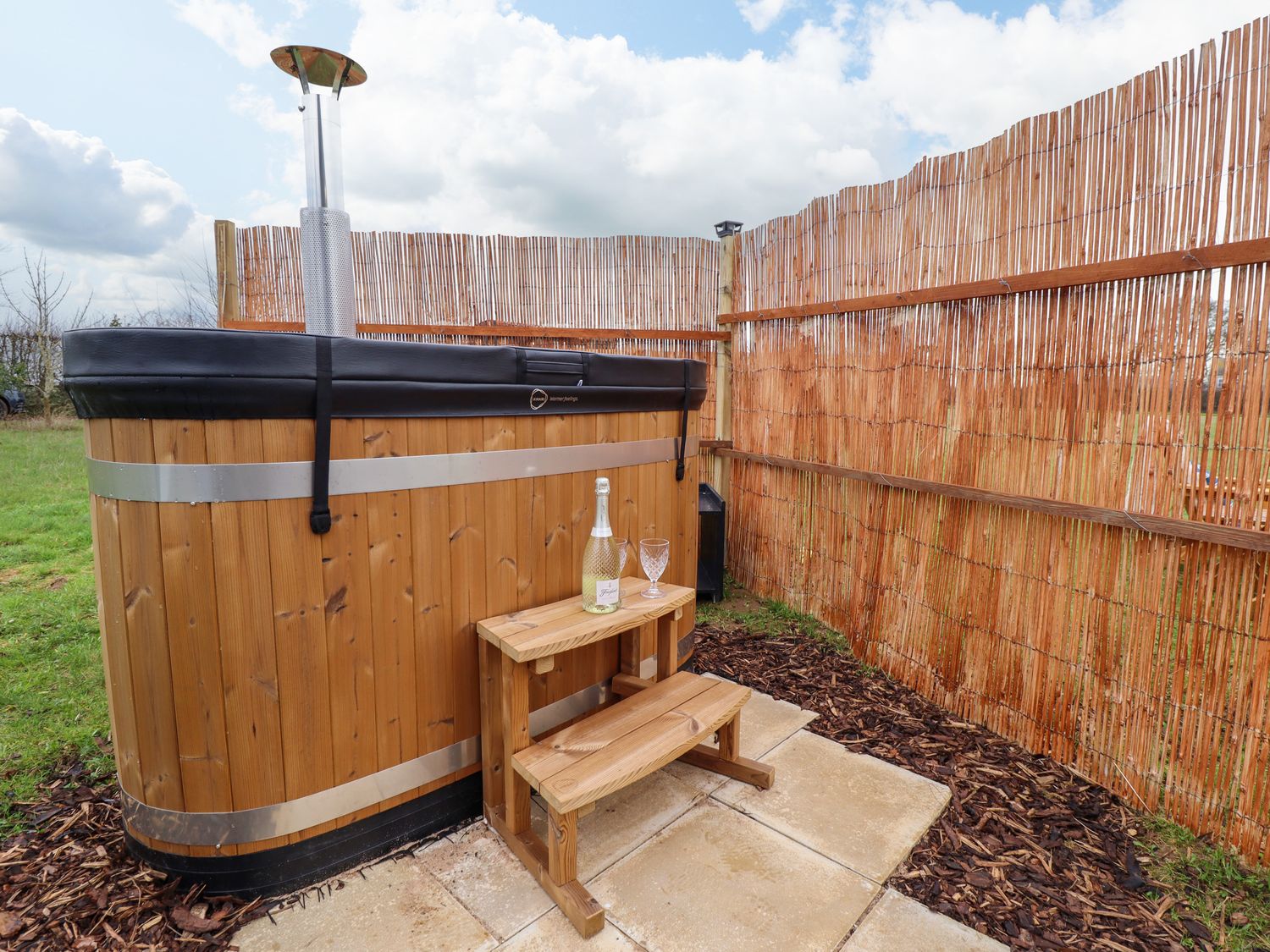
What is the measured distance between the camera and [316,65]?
2.28 meters

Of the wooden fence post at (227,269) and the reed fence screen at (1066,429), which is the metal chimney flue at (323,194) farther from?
the reed fence screen at (1066,429)

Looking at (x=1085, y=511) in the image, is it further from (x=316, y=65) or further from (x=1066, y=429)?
(x=316, y=65)

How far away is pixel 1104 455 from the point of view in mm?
2047

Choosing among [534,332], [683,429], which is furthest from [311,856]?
[534,332]

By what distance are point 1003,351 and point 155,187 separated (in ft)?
28.8

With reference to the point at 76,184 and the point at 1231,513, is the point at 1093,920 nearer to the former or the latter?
the point at 1231,513

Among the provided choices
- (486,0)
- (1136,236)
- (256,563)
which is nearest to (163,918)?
(256,563)

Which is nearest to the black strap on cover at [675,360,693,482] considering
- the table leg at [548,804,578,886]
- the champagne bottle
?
the champagne bottle

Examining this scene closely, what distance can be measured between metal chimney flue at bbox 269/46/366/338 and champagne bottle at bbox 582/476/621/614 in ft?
3.92

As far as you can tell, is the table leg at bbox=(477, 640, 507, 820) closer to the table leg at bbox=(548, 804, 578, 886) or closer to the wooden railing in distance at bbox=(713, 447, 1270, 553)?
the table leg at bbox=(548, 804, 578, 886)

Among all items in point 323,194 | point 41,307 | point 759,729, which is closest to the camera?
point 323,194

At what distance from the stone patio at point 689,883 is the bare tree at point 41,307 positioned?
38.9 feet

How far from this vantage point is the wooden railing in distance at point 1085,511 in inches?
67.4

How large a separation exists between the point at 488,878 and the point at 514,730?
1.29 ft
